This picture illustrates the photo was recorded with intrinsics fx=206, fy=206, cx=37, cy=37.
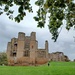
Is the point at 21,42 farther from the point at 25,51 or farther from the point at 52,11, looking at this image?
the point at 52,11

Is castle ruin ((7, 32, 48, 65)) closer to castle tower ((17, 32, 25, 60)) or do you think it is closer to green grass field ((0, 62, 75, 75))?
castle tower ((17, 32, 25, 60))

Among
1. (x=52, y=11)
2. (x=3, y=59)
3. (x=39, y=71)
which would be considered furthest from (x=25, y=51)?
(x=52, y=11)

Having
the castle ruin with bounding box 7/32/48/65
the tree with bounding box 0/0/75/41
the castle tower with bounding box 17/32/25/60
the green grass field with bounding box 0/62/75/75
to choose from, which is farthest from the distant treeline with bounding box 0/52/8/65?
the tree with bounding box 0/0/75/41

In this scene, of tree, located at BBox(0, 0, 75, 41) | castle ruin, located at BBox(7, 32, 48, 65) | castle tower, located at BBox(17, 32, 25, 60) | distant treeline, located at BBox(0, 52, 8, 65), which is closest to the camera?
tree, located at BBox(0, 0, 75, 41)

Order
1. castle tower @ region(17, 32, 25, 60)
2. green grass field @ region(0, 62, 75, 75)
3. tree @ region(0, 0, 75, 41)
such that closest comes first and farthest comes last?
tree @ region(0, 0, 75, 41)
green grass field @ region(0, 62, 75, 75)
castle tower @ region(17, 32, 25, 60)

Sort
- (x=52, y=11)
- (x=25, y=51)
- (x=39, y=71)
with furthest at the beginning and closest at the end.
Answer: (x=25, y=51), (x=39, y=71), (x=52, y=11)

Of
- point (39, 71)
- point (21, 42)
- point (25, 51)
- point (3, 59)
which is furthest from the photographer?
point (25, 51)

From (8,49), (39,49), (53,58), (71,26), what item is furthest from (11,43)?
(71,26)

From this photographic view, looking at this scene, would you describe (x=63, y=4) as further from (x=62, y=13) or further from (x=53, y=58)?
(x=53, y=58)

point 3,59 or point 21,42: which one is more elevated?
point 21,42

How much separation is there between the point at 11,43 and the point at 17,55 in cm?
496

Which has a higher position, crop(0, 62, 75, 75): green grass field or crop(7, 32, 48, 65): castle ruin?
crop(7, 32, 48, 65): castle ruin

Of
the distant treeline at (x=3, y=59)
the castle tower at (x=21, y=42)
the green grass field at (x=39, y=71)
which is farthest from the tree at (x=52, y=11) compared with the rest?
the castle tower at (x=21, y=42)

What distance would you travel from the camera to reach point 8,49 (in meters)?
70.0
